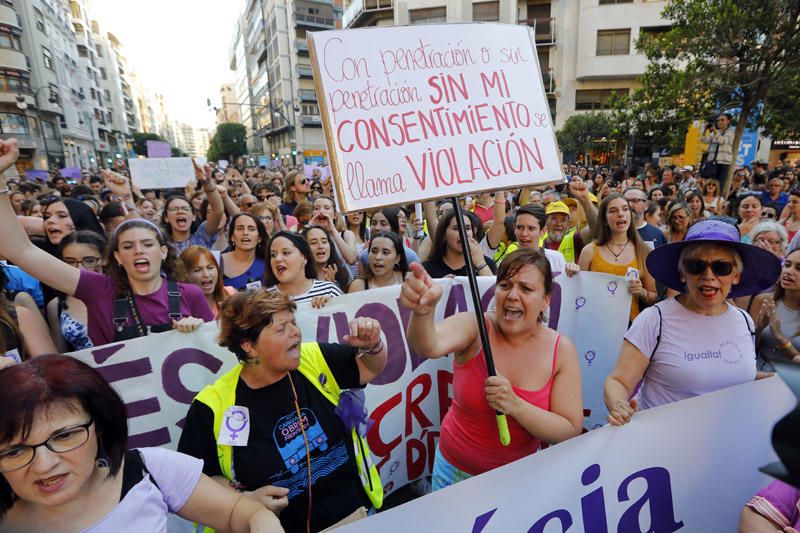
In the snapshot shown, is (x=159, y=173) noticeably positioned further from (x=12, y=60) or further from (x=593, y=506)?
(x=12, y=60)

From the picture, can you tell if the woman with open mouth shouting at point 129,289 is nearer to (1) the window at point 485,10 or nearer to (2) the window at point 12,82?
(1) the window at point 485,10

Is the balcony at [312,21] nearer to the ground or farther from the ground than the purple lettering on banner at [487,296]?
farther from the ground

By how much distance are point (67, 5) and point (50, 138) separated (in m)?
30.9

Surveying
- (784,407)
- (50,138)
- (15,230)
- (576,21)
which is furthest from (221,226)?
(50,138)

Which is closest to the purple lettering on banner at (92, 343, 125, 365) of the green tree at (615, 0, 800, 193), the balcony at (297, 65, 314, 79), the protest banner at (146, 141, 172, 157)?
the green tree at (615, 0, 800, 193)

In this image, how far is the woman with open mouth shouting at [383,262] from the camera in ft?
11.1

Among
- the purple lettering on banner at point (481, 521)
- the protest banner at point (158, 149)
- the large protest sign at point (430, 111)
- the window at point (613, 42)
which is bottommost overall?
the purple lettering on banner at point (481, 521)

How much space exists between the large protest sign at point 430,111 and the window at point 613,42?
107 ft

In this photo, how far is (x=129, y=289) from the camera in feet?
8.38

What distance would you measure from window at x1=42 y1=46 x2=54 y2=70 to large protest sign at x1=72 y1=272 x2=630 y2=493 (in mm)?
53435

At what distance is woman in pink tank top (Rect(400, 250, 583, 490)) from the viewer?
5.65 feet

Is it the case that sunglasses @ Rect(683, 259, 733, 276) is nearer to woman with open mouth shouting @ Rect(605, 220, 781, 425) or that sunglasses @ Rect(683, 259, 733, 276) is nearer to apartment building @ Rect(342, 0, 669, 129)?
woman with open mouth shouting @ Rect(605, 220, 781, 425)

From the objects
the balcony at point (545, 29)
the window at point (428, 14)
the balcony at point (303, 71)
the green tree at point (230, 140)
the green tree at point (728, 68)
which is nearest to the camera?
the green tree at point (728, 68)

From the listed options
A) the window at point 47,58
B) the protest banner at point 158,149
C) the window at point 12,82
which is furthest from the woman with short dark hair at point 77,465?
the window at point 47,58
